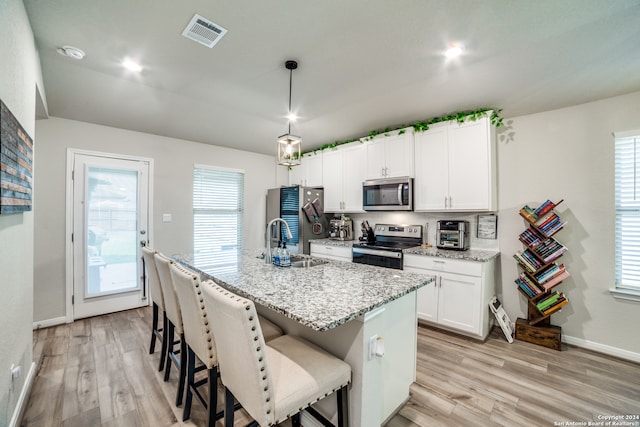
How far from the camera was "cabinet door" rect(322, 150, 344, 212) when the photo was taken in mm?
4465

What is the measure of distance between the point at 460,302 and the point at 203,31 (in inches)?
131

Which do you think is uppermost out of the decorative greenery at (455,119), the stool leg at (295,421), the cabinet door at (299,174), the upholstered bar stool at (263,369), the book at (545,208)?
the decorative greenery at (455,119)

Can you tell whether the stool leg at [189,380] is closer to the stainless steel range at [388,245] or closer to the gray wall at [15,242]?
the gray wall at [15,242]

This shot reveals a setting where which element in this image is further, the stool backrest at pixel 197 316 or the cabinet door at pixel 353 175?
the cabinet door at pixel 353 175

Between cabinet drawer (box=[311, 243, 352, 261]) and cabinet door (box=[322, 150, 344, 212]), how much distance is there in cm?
65

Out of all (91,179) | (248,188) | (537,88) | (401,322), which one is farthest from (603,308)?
(91,179)

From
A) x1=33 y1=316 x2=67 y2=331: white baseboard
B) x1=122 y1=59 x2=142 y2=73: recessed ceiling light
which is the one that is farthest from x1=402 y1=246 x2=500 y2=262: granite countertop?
x1=33 y1=316 x2=67 y2=331: white baseboard

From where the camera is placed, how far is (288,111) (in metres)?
3.15

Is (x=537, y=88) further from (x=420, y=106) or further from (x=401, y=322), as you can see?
(x=401, y=322)

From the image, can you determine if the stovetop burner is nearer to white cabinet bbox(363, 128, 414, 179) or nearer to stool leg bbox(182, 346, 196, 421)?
white cabinet bbox(363, 128, 414, 179)

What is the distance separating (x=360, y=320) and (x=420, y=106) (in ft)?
8.20

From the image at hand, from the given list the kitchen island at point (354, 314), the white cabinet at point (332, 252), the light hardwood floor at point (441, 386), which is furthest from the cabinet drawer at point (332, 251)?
the kitchen island at point (354, 314)

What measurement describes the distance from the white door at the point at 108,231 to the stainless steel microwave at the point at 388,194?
10.4 feet

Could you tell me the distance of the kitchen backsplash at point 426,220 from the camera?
339 cm
